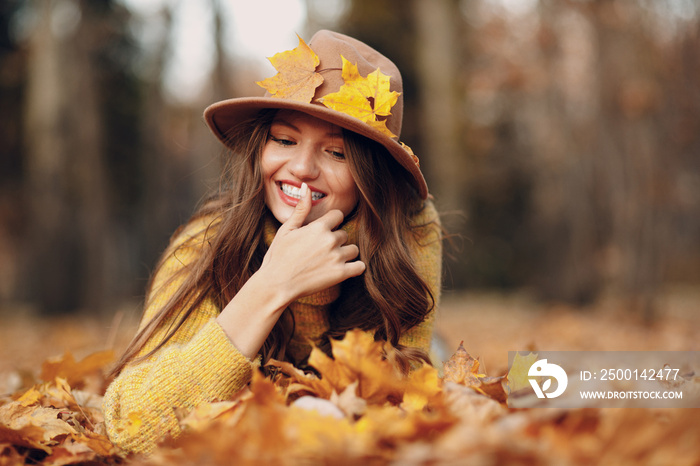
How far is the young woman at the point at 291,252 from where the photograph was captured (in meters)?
1.60

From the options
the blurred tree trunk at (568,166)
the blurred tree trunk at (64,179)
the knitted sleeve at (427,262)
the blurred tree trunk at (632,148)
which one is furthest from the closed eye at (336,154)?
the blurred tree trunk at (64,179)

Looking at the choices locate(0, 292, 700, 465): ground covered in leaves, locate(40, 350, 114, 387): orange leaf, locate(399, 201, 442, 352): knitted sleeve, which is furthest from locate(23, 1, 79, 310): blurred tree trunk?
locate(399, 201, 442, 352): knitted sleeve

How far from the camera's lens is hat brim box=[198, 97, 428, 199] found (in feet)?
5.80

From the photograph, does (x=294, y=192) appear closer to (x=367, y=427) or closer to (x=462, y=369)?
(x=462, y=369)

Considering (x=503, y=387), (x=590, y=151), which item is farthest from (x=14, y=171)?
(x=503, y=387)

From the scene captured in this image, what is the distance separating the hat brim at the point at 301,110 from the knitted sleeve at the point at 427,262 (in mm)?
257

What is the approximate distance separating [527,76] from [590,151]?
2.36 metres

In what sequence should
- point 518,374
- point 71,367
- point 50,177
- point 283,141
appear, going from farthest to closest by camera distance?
1. point 50,177
2. point 71,367
3. point 283,141
4. point 518,374

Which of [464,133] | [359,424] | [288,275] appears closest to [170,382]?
[288,275]

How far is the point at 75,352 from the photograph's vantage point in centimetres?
404

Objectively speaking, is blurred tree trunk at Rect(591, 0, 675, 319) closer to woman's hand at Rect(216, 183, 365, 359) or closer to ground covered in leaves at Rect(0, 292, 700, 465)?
ground covered in leaves at Rect(0, 292, 700, 465)

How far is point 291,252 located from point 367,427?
0.69 meters

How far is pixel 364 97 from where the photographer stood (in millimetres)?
1870

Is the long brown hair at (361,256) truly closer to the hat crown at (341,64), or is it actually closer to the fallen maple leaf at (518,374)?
the hat crown at (341,64)
